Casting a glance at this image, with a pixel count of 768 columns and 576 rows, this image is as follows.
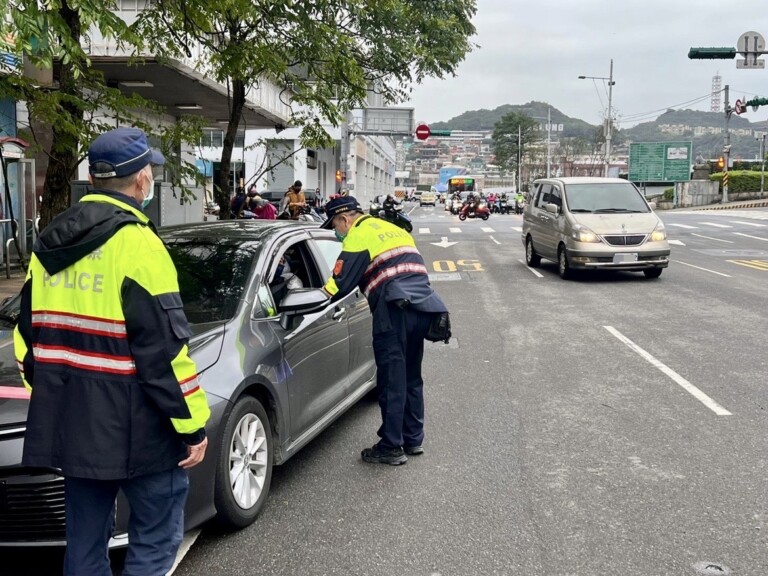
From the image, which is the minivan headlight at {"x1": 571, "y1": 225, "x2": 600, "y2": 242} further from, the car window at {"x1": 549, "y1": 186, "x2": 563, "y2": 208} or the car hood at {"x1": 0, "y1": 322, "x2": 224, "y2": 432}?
the car hood at {"x1": 0, "y1": 322, "x2": 224, "y2": 432}

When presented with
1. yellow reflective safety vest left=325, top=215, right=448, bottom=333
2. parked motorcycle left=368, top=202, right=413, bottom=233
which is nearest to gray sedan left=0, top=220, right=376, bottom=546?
yellow reflective safety vest left=325, top=215, right=448, bottom=333

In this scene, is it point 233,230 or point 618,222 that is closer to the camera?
point 233,230

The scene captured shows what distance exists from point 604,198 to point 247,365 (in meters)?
12.4

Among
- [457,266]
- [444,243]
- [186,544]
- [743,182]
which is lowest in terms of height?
[186,544]

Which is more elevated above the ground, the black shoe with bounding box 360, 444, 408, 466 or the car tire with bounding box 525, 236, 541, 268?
the car tire with bounding box 525, 236, 541, 268

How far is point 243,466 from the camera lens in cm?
411

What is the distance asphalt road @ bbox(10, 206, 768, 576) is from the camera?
380 centimetres

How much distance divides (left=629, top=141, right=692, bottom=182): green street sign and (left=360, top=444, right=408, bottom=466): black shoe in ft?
225

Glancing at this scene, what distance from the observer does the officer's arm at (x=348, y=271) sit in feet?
16.1

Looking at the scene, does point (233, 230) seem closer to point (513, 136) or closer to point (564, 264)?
point (564, 264)

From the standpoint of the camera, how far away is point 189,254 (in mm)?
A: 5234

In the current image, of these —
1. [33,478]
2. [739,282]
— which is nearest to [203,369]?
[33,478]

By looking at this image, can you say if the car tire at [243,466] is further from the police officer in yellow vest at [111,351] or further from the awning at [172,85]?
the awning at [172,85]

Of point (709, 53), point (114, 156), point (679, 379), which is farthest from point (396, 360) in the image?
point (709, 53)
